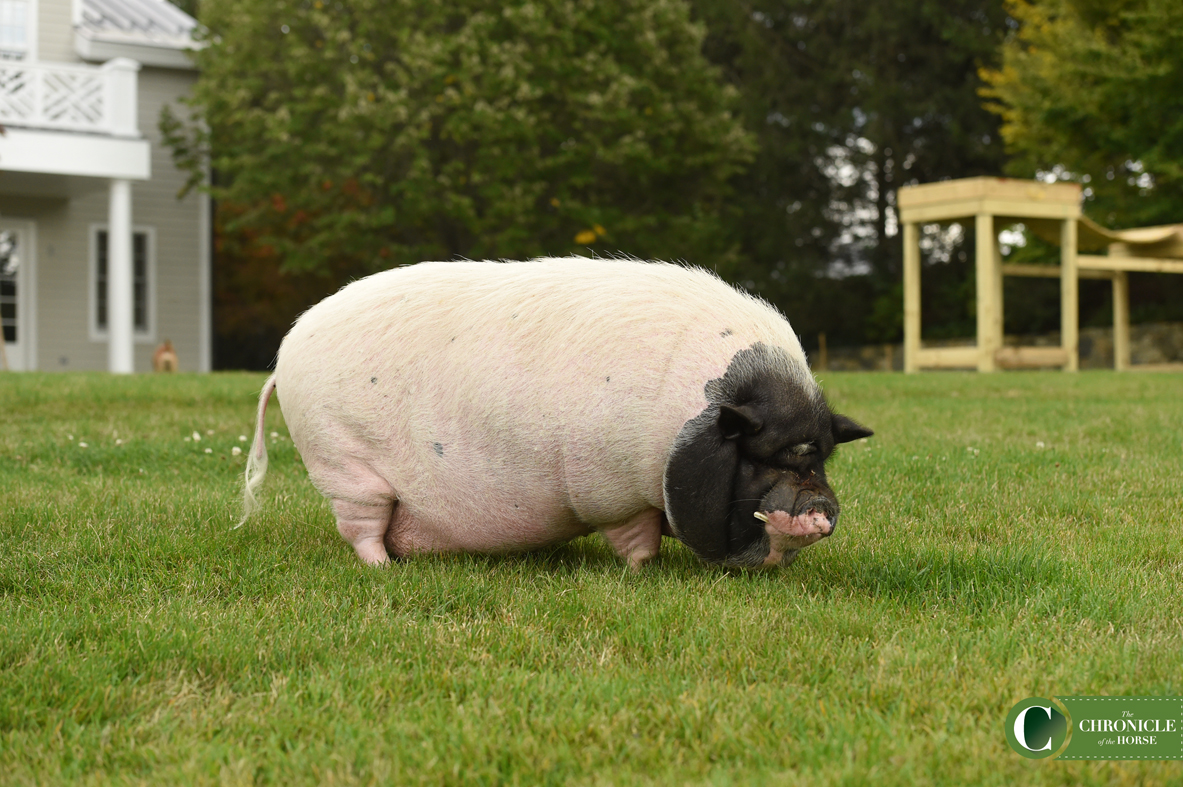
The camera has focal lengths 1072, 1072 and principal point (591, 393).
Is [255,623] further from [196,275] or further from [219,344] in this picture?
[219,344]

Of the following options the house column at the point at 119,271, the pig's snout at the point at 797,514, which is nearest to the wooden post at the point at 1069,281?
the pig's snout at the point at 797,514

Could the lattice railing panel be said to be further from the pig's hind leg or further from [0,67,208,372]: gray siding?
the pig's hind leg

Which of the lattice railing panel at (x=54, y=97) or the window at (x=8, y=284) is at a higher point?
the lattice railing panel at (x=54, y=97)

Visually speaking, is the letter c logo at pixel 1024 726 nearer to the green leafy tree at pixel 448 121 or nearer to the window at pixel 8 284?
the green leafy tree at pixel 448 121

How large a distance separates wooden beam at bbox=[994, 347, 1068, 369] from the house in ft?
44.6

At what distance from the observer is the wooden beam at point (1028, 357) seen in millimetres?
15172

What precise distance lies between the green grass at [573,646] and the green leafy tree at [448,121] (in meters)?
16.3

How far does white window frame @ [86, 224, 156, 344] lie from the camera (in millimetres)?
21156

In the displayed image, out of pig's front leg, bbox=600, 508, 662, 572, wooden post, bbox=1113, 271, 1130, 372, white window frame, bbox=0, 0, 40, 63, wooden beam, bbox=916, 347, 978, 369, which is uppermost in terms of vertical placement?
white window frame, bbox=0, 0, 40, 63

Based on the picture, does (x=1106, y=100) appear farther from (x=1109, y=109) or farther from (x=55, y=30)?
(x=55, y=30)

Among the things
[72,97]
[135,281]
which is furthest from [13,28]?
[135,281]

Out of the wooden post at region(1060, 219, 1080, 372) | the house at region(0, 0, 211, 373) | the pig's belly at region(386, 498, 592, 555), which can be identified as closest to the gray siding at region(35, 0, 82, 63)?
the house at region(0, 0, 211, 373)

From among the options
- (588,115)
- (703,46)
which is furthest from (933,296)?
(588,115)

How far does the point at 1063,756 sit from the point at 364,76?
2002 centimetres
